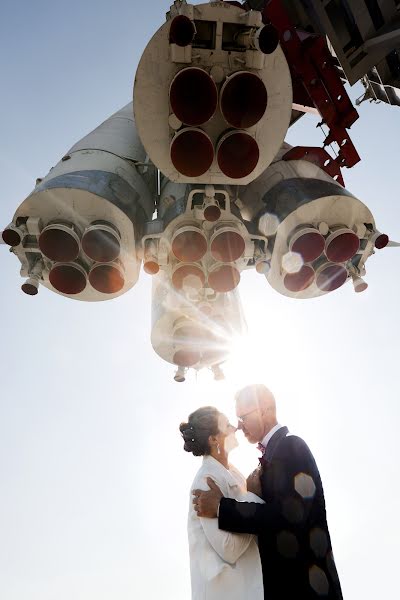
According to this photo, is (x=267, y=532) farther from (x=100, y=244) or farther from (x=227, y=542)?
(x=100, y=244)

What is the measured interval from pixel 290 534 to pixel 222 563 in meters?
0.48

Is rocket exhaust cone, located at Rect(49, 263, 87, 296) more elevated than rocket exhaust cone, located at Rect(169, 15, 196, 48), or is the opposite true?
rocket exhaust cone, located at Rect(169, 15, 196, 48)

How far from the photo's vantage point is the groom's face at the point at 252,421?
3.62 meters

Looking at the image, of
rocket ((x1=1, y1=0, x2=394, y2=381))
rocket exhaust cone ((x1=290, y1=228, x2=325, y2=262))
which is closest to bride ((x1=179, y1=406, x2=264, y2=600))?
rocket ((x1=1, y1=0, x2=394, y2=381))

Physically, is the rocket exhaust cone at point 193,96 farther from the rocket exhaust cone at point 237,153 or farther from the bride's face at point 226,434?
the bride's face at point 226,434

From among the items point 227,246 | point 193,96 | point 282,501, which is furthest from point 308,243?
point 282,501

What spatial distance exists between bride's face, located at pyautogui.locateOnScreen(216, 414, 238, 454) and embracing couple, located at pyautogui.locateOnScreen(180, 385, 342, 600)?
0.81ft

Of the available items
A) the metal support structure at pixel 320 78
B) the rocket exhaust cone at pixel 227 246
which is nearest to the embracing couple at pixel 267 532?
the rocket exhaust cone at pixel 227 246

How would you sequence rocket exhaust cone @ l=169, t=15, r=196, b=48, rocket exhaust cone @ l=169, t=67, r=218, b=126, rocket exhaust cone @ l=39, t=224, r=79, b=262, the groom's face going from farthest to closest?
rocket exhaust cone @ l=39, t=224, r=79, b=262, rocket exhaust cone @ l=169, t=67, r=218, b=126, rocket exhaust cone @ l=169, t=15, r=196, b=48, the groom's face

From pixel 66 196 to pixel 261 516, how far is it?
3832mm

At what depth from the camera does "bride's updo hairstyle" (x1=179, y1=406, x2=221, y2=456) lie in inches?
143

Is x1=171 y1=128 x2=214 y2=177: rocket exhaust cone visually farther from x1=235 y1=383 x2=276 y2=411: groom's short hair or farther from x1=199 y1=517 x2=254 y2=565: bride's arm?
x1=199 y1=517 x2=254 y2=565: bride's arm

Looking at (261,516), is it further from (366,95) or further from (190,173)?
(366,95)

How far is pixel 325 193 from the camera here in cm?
552
